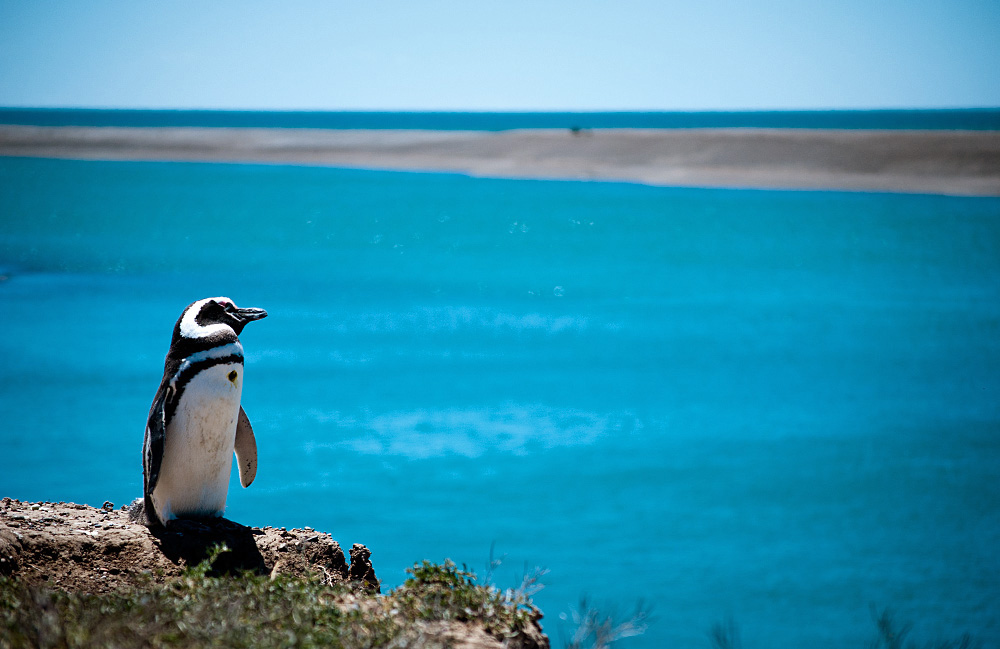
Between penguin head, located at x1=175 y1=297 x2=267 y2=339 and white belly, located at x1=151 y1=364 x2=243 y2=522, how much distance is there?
156 mm

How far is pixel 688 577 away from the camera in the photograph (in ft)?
18.8

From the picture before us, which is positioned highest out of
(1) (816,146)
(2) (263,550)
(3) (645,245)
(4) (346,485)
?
(1) (816,146)

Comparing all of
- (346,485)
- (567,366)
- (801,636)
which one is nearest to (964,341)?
(567,366)

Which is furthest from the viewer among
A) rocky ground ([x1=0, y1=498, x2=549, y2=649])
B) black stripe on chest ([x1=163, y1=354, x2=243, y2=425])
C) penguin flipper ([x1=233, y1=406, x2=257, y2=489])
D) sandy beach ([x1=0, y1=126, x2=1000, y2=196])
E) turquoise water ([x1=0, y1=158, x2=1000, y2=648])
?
sandy beach ([x1=0, y1=126, x2=1000, y2=196])

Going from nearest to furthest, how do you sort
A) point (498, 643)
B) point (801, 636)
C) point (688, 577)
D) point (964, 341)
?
point (498, 643)
point (801, 636)
point (688, 577)
point (964, 341)

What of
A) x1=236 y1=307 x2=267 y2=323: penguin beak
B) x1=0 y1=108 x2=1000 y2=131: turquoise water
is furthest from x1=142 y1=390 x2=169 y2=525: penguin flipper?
x1=0 y1=108 x2=1000 y2=131: turquoise water

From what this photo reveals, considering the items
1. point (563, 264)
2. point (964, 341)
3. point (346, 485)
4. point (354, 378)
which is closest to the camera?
point (346, 485)

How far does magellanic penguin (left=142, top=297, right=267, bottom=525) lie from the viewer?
3.40 meters

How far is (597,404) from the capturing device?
877 cm

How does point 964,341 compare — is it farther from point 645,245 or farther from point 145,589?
point 145,589

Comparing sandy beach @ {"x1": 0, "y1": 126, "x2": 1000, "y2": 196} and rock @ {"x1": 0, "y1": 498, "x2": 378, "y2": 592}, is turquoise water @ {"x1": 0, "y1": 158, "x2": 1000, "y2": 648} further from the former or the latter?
sandy beach @ {"x1": 0, "y1": 126, "x2": 1000, "y2": 196}

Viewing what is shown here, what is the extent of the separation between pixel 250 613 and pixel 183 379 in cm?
120

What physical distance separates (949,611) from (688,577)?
1.61 m

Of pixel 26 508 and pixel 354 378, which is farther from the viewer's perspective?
pixel 354 378
